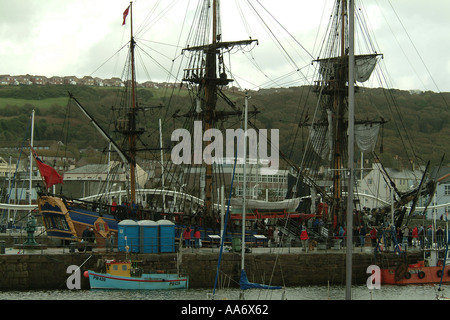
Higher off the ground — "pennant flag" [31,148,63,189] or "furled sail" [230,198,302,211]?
"pennant flag" [31,148,63,189]

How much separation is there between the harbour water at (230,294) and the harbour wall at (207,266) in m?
0.85

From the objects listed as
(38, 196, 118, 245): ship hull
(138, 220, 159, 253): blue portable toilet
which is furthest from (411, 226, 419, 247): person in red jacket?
(38, 196, 118, 245): ship hull

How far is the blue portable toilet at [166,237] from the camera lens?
41.6 meters

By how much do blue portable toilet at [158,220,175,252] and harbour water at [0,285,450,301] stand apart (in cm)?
340

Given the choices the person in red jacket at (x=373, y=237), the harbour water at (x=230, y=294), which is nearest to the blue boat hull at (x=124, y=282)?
the harbour water at (x=230, y=294)

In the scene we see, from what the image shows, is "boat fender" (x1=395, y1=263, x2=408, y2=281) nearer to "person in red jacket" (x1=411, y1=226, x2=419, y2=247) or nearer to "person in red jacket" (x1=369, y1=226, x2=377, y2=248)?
"person in red jacket" (x1=369, y1=226, x2=377, y2=248)

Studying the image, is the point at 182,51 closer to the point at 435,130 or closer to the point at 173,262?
the point at 173,262

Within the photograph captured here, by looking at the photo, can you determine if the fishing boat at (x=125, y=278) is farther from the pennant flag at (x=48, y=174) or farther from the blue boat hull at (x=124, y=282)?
the pennant flag at (x=48, y=174)

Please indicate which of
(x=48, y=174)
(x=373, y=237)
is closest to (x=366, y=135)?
(x=373, y=237)

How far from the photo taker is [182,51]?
55250 mm

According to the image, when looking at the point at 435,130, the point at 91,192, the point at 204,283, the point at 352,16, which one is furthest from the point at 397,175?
the point at 352,16

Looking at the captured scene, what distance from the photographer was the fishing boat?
37844 millimetres

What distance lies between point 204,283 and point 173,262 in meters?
2.08

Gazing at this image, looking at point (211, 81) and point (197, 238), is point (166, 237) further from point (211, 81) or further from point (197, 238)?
point (211, 81)
